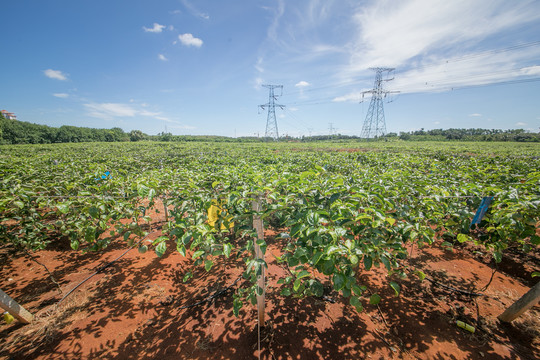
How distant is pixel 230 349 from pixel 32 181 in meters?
5.54

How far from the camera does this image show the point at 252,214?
92.6 inches

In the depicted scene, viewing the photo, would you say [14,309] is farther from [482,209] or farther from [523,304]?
[523,304]

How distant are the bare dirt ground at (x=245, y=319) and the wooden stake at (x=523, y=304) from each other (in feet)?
0.54

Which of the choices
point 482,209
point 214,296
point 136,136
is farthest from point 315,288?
point 136,136

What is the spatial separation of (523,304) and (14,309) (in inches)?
307

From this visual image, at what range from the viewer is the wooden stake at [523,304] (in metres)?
2.76

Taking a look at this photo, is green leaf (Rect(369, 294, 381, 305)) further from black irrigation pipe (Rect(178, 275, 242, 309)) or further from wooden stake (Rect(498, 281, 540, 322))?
black irrigation pipe (Rect(178, 275, 242, 309))

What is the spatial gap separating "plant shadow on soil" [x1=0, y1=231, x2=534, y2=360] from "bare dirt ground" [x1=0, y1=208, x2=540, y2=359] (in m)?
0.02

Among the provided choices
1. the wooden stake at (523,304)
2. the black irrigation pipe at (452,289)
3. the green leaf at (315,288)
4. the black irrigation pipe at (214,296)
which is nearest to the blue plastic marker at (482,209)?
the wooden stake at (523,304)

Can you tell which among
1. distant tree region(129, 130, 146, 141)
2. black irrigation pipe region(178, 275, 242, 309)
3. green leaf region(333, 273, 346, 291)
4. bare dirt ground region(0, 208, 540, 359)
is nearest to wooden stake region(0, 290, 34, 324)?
bare dirt ground region(0, 208, 540, 359)

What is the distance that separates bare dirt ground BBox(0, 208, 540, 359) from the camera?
280 centimetres

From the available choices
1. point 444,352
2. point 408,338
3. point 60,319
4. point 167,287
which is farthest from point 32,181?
point 444,352

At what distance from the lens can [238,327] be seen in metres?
3.13

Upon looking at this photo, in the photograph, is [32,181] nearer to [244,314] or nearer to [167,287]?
[167,287]
